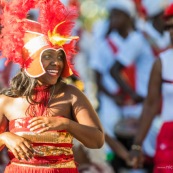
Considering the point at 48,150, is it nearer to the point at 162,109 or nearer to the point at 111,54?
the point at 162,109

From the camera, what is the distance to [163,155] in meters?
7.85

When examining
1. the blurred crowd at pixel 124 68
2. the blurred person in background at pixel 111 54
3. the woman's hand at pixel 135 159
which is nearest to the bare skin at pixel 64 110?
the woman's hand at pixel 135 159

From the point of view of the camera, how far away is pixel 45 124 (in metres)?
5.98

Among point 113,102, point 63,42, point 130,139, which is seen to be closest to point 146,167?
point 130,139

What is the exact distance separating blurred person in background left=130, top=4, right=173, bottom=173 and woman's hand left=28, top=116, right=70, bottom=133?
187 cm

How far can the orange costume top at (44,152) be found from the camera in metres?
6.15

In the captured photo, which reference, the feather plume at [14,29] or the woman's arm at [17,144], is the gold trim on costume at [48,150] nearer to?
the woman's arm at [17,144]

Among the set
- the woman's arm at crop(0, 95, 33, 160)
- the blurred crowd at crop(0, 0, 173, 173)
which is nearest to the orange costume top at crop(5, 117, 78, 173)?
the woman's arm at crop(0, 95, 33, 160)

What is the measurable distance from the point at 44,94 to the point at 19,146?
20.1 inches

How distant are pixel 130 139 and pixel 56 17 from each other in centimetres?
Result: 427

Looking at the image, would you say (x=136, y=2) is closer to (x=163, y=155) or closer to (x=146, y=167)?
(x=146, y=167)

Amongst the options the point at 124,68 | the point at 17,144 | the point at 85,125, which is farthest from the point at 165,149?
the point at 124,68

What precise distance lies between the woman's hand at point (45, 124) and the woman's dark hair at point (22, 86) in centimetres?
31

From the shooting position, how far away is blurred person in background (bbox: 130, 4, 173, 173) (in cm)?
786
